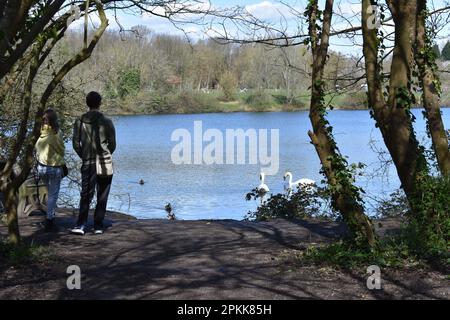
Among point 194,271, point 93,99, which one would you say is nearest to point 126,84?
point 93,99

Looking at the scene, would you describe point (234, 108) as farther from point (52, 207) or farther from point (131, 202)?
point (52, 207)

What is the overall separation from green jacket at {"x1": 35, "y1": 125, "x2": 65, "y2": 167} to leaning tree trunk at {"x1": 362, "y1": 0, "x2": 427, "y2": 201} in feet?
15.0

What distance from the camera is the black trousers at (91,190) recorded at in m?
9.81

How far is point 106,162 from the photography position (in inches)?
387

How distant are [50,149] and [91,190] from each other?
0.97 metres

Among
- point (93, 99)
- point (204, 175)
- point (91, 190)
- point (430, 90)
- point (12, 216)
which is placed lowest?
point (204, 175)

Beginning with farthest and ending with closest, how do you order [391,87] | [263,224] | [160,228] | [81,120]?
[263,224] → [160,228] → [81,120] → [391,87]

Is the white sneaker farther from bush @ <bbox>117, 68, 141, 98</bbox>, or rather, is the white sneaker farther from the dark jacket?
bush @ <bbox>117, 68, 141, 98</bbox>

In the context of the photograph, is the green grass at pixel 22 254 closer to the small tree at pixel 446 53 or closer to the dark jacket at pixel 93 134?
the dark jacket at pixel 93 134

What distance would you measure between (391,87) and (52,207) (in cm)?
486

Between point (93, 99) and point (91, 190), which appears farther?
point (91, 190)

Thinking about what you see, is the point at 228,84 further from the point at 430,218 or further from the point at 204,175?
the point at 430,218

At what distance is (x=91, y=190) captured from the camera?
989 centimetres
